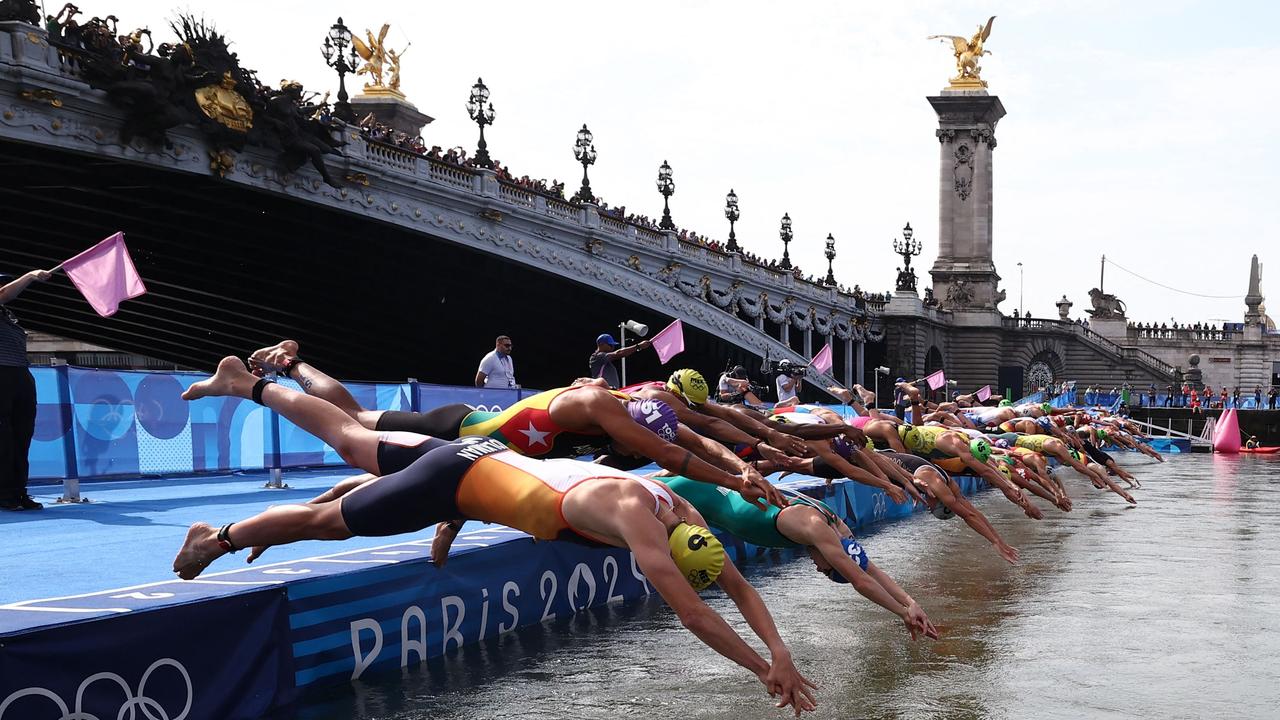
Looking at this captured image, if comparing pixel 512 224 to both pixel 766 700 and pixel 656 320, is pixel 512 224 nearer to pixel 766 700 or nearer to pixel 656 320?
pixel 656 320

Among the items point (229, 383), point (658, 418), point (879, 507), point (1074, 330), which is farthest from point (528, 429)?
point (1074, 330)

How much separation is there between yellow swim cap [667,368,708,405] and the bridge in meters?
23.8

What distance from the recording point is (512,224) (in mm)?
45844

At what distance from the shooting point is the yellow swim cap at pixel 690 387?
9562 millimetres

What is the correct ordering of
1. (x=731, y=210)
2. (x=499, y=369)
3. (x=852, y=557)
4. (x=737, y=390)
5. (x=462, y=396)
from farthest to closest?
(x=731, y=210), (x=499, y=369), (x=462, y=396), (x=737, y=390), (x=852, y=557)

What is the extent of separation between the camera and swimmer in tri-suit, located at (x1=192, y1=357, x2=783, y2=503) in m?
7.48

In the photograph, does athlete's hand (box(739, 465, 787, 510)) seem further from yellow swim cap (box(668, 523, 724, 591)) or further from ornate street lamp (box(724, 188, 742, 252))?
ornate street lamp (box(724, 188, 742, 252))

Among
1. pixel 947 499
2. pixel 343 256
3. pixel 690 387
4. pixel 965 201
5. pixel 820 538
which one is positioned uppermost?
pixel 965 201

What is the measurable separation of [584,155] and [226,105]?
18.5m

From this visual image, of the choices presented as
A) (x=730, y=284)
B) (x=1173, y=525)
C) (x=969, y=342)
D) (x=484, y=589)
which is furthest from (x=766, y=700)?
(x=969, y=342)

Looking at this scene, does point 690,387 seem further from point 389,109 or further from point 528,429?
point 389,109

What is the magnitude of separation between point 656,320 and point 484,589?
4490 centimetres

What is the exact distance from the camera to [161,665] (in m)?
6.63

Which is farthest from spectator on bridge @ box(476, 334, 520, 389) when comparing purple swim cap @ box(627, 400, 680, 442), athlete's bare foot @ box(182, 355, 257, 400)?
athlete's bare foot @ box(182, 355, 257, 400)
